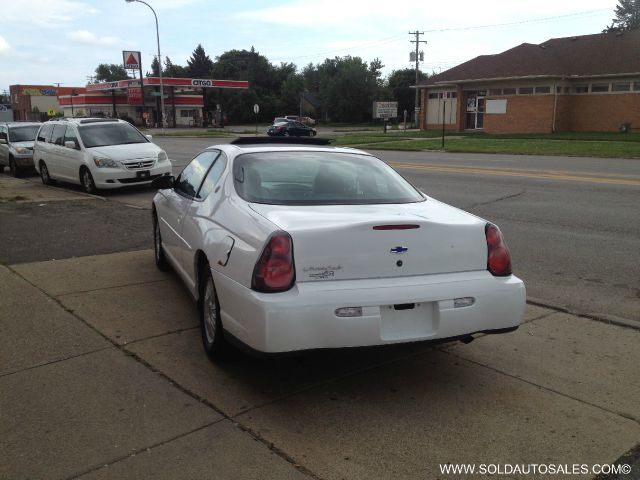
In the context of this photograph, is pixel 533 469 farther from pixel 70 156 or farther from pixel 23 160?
pixel 23 160

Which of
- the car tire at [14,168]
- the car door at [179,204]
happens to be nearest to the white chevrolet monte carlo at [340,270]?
the car door at [179,204]

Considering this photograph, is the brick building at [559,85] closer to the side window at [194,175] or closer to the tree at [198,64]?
the side window at [194,175]

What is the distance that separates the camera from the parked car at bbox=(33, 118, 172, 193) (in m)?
13.5

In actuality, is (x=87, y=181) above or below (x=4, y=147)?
below

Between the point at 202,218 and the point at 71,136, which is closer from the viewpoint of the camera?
the point at 202,218

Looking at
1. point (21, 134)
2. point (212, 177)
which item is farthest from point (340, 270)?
point (21, 134)

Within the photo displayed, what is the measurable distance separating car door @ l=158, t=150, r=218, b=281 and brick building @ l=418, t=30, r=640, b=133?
106 ft

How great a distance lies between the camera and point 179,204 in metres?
5.52

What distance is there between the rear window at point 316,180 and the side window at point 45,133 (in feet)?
42.6

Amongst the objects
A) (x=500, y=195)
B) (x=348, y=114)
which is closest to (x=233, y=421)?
(x=500, y=195)

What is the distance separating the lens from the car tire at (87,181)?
13.8 meters

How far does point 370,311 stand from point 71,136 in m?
13.0

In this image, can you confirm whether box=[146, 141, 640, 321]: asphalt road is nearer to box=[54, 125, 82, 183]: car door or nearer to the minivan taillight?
the minivan taillight

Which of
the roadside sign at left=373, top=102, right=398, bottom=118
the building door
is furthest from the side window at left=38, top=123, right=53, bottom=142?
the building door
